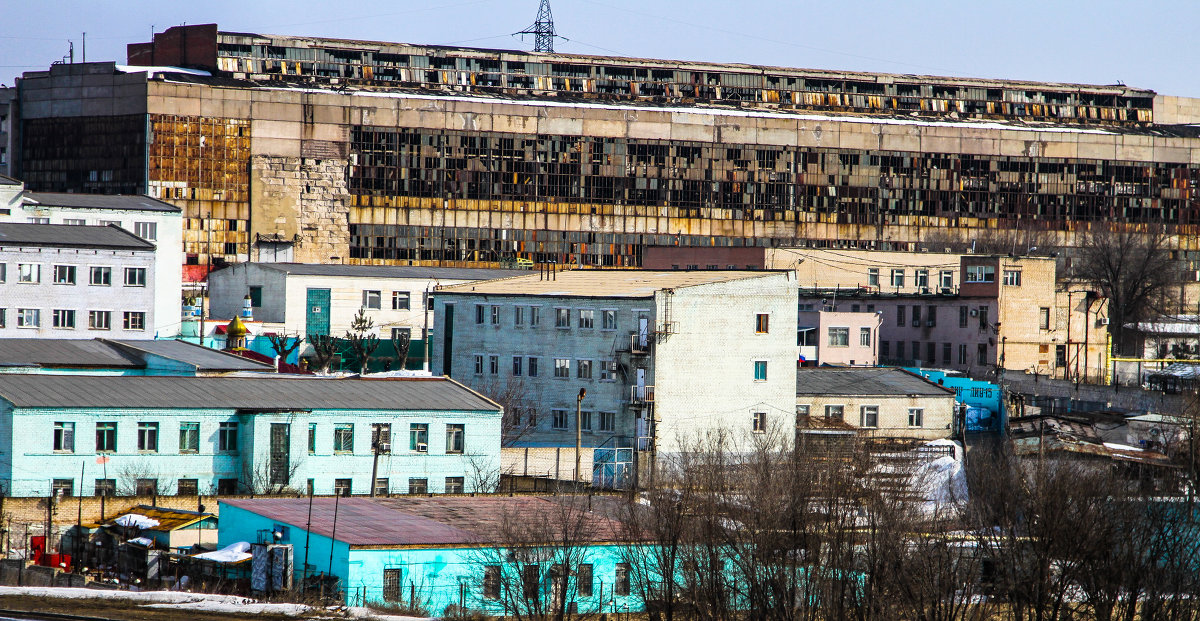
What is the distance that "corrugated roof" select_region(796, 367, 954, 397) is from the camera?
82875mm

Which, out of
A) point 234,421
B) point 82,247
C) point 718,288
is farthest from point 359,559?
point 82,247

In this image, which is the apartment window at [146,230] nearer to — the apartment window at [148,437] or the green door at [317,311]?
the green door at [317,311]

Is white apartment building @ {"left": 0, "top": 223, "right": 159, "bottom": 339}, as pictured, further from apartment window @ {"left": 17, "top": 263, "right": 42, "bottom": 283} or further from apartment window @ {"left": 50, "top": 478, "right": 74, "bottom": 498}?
apartment window @ {"left": 50, "top": 478, "right": 74, "bottom": 498}

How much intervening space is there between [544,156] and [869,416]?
6800 cm

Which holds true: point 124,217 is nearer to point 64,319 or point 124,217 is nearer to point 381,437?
point 64,319

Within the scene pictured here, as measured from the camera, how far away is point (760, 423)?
252 feet

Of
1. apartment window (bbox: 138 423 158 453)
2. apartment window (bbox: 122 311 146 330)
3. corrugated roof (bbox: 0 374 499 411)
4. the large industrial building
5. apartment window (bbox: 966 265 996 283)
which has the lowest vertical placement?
apartment window (bbox: 138 423 158 453)

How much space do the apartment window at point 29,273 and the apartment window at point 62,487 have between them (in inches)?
1191

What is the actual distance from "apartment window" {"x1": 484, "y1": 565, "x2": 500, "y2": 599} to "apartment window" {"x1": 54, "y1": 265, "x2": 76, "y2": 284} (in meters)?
47.5

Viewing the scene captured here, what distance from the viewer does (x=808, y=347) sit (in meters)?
102

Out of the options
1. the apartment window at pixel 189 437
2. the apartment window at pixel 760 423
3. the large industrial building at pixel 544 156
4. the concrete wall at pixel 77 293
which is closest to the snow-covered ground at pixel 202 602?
the apartment window at pixel 189 437

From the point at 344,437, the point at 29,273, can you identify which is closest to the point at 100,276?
the point at 29,273

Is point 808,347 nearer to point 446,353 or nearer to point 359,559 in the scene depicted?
point 446,353

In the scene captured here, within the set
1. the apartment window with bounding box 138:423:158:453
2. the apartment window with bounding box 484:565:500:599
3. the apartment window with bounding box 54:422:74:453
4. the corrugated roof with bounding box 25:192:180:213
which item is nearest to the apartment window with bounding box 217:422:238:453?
the apartment window with bounding box 138:423:158:453
